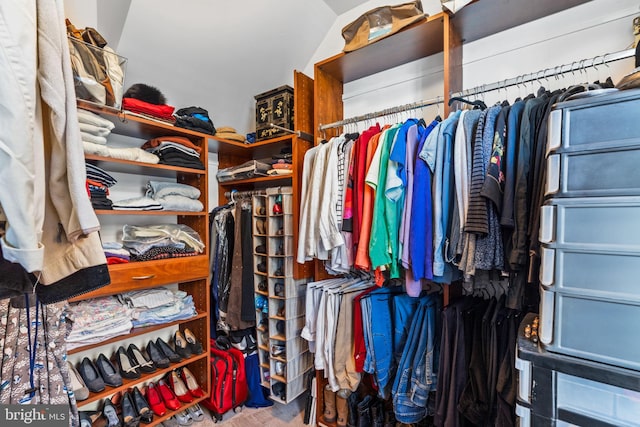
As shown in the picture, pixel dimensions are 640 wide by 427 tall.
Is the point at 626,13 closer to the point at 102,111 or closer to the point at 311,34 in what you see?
the point at 311,34

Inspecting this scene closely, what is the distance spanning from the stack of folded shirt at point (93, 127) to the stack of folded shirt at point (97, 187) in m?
0.15

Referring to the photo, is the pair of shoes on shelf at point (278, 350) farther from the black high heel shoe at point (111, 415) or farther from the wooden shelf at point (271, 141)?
the wooden shelf at point (271, 141)

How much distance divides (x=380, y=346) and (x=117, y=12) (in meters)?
2.31

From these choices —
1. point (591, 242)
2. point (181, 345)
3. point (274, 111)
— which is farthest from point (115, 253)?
point (591, 242)

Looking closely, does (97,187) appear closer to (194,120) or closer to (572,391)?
(194,120)

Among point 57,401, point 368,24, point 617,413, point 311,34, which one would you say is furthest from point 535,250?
point 311,34

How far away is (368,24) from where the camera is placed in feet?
5.24

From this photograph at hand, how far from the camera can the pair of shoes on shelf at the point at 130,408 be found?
65.6 inches

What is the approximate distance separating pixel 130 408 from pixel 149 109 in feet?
5.89

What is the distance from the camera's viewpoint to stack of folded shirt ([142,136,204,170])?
184 centimetres

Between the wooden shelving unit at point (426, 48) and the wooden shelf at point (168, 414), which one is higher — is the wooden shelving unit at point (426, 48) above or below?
above

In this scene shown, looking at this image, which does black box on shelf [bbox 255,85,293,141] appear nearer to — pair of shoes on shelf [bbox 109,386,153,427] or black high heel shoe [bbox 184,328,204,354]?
black high heel shoe [bbox 184,328,204,354]

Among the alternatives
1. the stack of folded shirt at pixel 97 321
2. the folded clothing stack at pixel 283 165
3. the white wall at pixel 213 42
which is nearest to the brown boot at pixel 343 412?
the stack of folded shirt at pixel 97 321

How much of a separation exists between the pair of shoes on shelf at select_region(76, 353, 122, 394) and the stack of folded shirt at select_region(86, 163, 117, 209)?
92 centimetres
